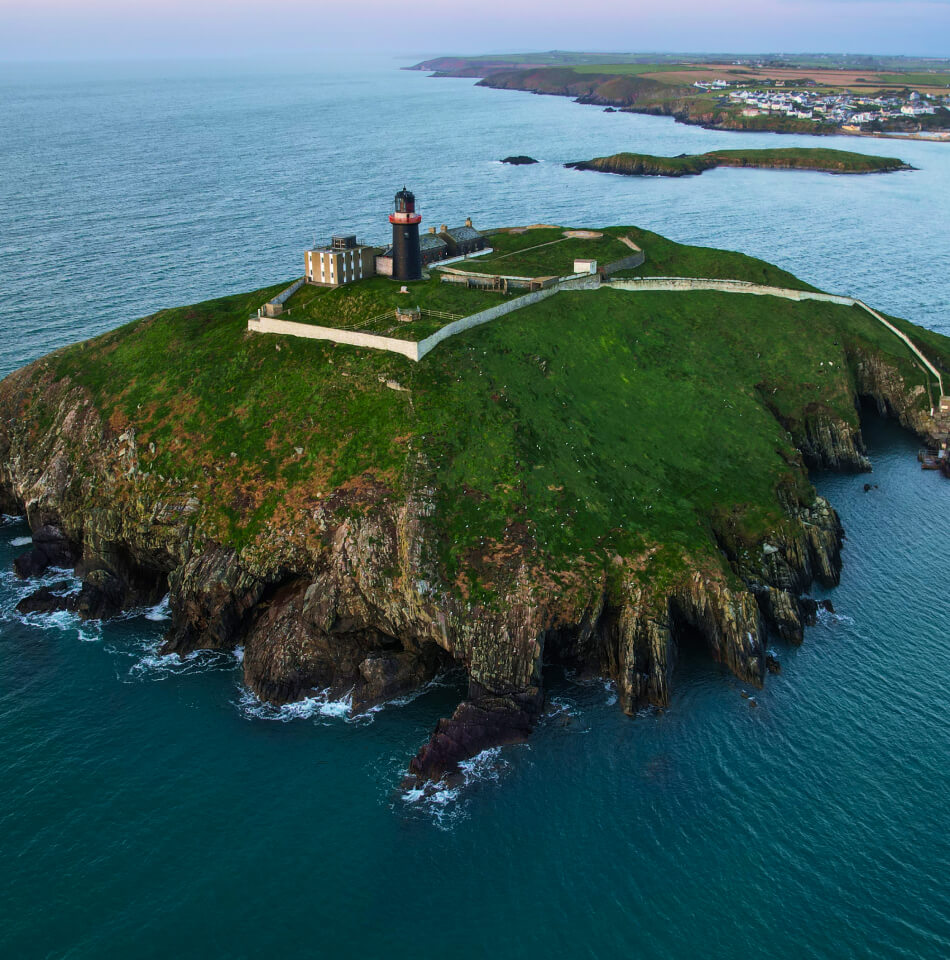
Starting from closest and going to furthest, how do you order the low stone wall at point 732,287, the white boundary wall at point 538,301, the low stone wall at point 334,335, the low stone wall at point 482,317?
the low stone wall at point 334,335, the low stone wall at point 482,317, the white boundary wall at point 538,301, the low stone wall at point 732,287

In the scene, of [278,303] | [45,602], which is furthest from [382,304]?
[45,602]

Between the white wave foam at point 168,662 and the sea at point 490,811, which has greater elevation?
the white wave foam at point 168,662

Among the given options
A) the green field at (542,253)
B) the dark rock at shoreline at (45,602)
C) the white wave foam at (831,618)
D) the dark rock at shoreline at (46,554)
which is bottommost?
the white wave foam at (831,618)

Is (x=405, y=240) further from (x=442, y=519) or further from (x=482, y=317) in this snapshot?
(x=442, y=519)

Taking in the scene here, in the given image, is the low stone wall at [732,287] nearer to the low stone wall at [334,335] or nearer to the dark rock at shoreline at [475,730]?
the low stone wall at [334,335]

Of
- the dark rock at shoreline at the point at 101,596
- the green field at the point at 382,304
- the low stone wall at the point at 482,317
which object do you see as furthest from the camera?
the green field at the point at 382,304

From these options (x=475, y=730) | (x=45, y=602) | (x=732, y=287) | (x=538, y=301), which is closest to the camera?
(x=475, y=730)

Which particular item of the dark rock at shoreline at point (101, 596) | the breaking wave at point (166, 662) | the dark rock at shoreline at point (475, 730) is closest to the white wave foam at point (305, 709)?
the breaking wave at point (166, 662)
